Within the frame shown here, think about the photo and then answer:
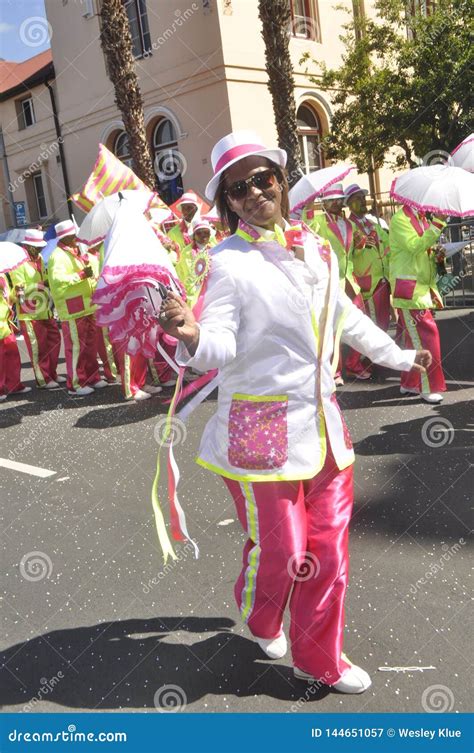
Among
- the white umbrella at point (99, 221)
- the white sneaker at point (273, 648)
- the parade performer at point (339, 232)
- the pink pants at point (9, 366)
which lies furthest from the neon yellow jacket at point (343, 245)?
the white sneaker at point (273, 648)

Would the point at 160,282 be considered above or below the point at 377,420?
above

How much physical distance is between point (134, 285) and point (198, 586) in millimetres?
1763

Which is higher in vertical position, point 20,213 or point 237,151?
point 20,213

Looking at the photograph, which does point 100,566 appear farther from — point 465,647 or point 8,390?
point 8,390

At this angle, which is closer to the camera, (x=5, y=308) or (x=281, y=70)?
(x=5, y=308)

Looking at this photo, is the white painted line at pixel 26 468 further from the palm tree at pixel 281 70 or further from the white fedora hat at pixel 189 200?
the palm tree at pixel 281 70

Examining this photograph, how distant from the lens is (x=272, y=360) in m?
2.76

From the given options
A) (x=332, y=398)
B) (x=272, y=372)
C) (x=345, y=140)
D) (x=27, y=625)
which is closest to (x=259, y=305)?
(x=272, y=372)

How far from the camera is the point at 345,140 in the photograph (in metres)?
18.1

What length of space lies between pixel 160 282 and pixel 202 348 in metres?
0.33

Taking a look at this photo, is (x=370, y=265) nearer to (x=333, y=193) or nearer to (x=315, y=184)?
(x=333, y=193)

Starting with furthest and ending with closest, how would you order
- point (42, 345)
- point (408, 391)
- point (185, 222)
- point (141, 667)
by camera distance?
point (185, 222) → point (42, 345) → point (408, 391) → point (141, 667)

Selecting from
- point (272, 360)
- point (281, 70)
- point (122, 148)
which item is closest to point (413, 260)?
point (272, 360)
